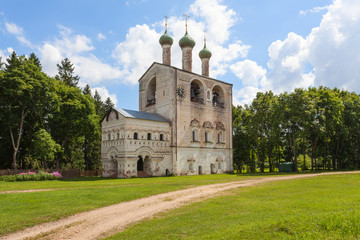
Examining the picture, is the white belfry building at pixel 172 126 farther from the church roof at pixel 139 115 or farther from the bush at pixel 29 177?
the bush at pixel 29 177

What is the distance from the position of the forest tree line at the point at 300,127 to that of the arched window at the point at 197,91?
379 inches

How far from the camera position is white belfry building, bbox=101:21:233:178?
3086cm

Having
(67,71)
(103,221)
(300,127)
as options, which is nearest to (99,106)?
(67,71)

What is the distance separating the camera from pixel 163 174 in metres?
32.7

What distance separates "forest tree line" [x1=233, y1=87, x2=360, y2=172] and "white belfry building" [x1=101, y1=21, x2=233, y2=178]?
5757 millimetres

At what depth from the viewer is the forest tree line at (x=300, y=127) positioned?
3494cm

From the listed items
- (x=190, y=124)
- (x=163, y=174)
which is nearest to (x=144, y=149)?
(x=163, y=174)

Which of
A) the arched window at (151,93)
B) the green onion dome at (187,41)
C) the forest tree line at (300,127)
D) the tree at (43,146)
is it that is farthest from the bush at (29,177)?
the forest tree line at (300,127)

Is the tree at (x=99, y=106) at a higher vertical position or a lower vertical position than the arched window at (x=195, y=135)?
higher

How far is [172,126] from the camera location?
3350 centimetres

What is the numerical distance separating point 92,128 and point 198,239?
32508 mm

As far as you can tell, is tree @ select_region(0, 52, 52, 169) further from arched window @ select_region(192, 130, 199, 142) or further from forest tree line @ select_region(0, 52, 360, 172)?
arched window @ select_region(192, 130, 199, 142)

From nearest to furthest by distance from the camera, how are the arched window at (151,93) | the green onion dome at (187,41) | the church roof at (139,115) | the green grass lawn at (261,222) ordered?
the green grass lawn at (261,222), the church roof at (139,115), the green onion dome at (187,41), the arched window at (151,93)

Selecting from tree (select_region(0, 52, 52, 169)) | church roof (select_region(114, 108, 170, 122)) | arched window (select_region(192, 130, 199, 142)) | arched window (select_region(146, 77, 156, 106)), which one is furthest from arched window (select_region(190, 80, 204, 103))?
tree (select_region(0, 52, 52, 169))
